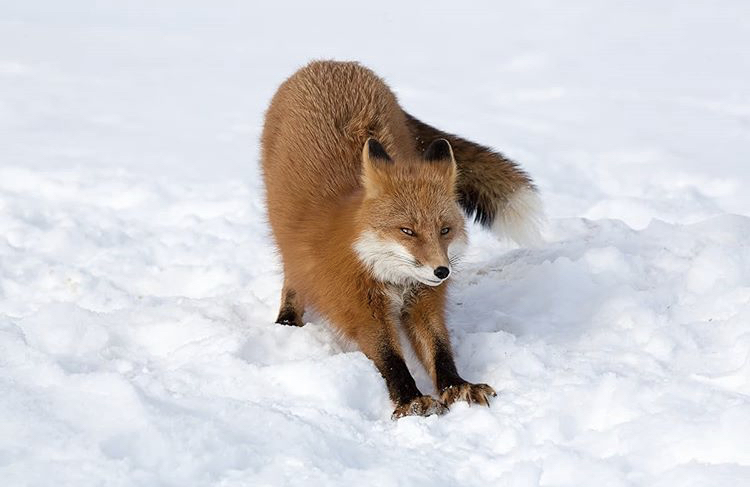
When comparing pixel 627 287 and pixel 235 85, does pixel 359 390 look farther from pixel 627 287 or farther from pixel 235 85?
pixel 235 85

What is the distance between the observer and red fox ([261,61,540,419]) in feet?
14.6

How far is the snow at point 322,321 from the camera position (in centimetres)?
342

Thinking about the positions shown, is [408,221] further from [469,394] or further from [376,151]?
[469,394]

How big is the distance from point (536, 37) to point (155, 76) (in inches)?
297

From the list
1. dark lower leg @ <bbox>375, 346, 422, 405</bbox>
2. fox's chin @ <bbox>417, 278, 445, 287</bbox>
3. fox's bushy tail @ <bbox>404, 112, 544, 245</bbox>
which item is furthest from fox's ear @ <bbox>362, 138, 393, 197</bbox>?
fox's bushy tail @ <bbox>404, 112, 544, 245</bbox>

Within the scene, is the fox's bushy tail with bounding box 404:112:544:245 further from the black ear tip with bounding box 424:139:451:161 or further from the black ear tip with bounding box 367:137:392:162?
the black ear tip with bounding box 367:137:392:162

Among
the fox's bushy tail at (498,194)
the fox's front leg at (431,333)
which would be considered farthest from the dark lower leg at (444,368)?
the fox's bushy tail at (498,194)

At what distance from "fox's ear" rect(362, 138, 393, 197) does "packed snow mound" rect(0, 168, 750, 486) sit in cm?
83

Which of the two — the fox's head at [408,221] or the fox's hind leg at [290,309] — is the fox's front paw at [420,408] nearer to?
the fox's head at [408,221]

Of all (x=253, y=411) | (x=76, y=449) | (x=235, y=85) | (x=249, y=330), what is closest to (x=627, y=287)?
(x=249, y=330)

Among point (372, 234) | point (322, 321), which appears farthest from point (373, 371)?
point (322, 321)

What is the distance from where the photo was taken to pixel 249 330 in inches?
194

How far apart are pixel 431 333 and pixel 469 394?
0.53 m

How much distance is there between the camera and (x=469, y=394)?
13.7 feet
